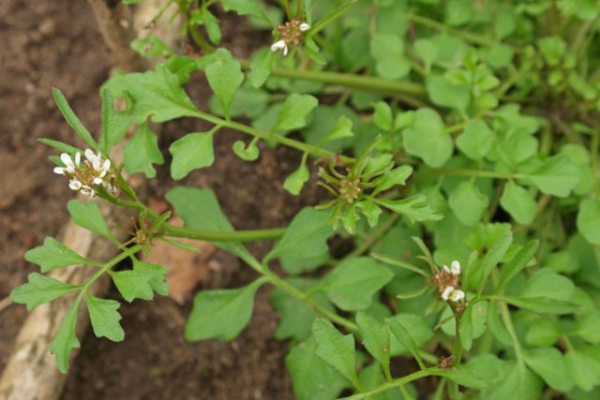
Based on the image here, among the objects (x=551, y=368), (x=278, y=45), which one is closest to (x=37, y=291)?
(x=278, y=45)

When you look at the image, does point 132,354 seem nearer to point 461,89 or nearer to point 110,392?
point 110,392

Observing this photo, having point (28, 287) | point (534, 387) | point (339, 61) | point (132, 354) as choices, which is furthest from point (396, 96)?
point (28, 287)

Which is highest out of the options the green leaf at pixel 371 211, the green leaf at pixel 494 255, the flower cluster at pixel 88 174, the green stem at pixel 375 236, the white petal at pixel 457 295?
the flower cluster at pixel 88 174

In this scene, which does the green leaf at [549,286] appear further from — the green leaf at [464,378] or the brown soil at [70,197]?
the brown soil at [70,197]

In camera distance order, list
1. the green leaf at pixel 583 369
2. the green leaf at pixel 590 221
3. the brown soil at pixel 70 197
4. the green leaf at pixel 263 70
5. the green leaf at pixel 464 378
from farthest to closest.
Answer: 1. the brown soil at pixel 70 197
2. the green leaf at pixel 590 221
3. the green leaf at pixel 583 369
4. the green leaf at pixel 263 70
5. the green leaf at pixel 464 378

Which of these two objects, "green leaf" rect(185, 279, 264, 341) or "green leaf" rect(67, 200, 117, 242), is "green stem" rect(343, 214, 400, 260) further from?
"green leaf" rect(67, 200, 117, 242)

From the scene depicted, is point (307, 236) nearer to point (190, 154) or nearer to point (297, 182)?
point (297, 182)

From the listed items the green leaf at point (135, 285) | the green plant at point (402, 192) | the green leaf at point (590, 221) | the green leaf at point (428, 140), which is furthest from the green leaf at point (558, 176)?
the green leaf at point (135, 285)

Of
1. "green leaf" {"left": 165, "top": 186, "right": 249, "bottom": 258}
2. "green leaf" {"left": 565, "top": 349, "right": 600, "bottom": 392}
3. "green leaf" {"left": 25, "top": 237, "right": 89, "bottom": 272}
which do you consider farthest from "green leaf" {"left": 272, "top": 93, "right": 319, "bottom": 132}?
"green leaf" {"left": 565, "top": 349, "right": 600, "bottom": 392}
